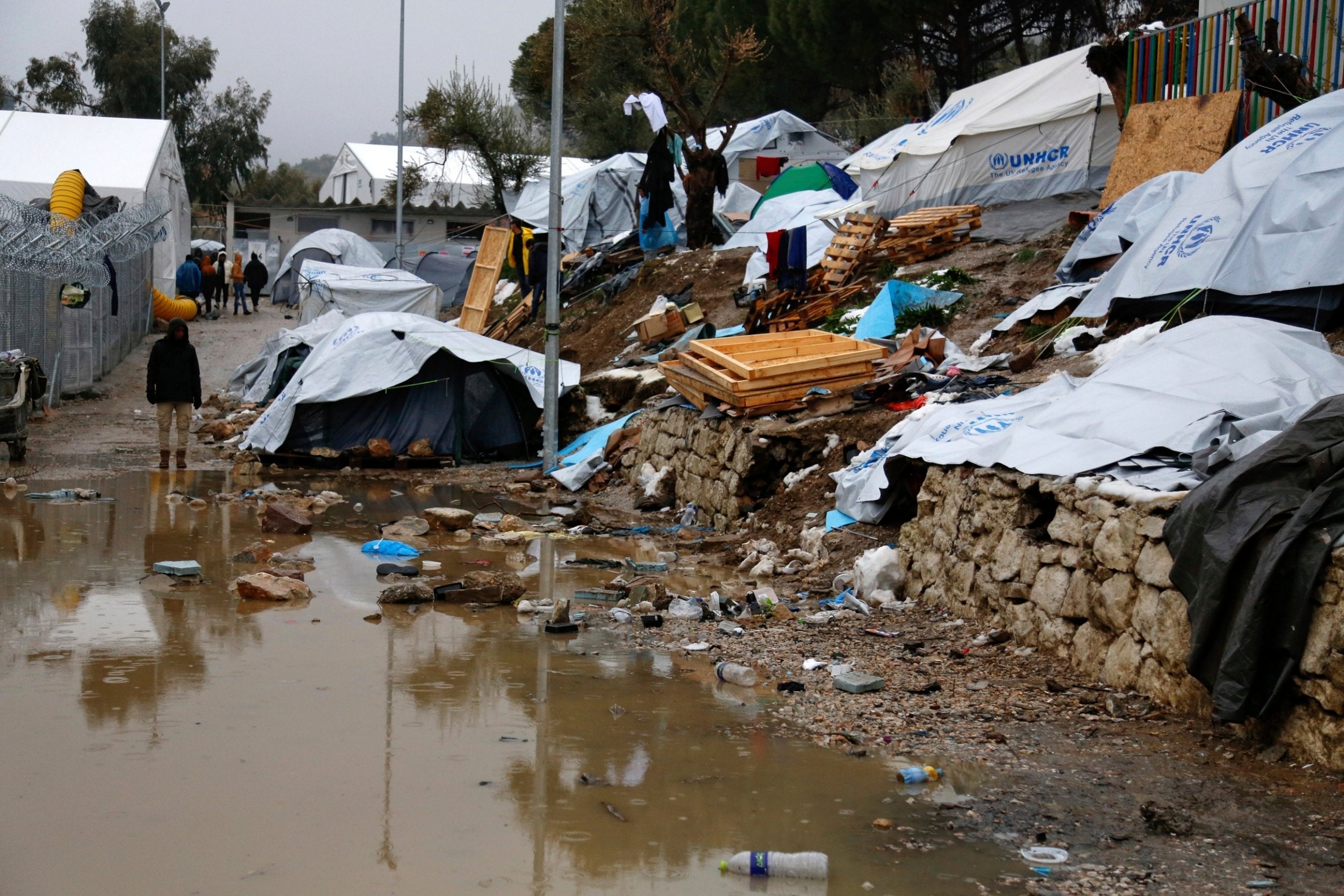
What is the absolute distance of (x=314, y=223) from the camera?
4303 centimetres

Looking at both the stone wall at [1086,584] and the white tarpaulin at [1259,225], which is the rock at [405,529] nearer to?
the stone wall at [1086,584]

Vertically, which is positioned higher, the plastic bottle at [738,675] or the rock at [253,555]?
the plastic bottle at [738,675]

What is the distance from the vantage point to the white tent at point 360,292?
82.8 feet

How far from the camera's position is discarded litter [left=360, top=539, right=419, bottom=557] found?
980 cm

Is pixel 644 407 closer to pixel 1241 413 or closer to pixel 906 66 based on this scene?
pixel 1241 413

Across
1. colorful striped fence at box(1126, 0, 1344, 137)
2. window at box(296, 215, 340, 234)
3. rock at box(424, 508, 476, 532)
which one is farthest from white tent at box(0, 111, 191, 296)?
colorful striped fence at box(1126, 0, 1344, 137)

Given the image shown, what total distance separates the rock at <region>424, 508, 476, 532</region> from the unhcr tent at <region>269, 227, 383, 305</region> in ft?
82.3

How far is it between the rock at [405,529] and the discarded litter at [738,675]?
191 inches

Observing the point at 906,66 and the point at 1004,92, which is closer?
the point at 1004,92

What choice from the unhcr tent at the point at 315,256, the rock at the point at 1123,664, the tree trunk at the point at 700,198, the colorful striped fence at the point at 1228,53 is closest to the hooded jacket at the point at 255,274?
the unhcr tent at the point at 315,256

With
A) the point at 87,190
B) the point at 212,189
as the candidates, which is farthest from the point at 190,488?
the point at 212,189

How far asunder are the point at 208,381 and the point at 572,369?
10235 millimetres

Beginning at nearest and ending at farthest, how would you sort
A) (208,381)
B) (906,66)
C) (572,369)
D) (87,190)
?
(572,369) → (208,381) → (87,190) → (906,66)

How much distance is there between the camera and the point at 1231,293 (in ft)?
30.2
